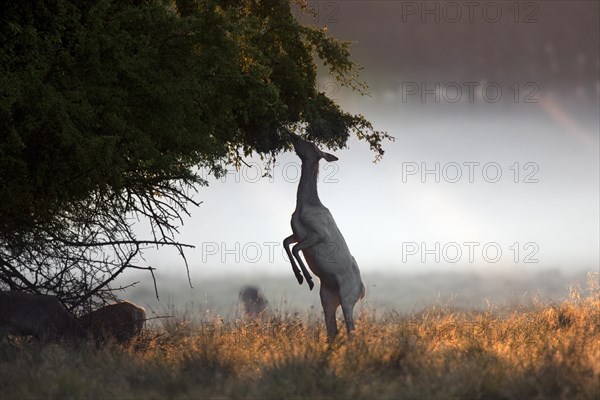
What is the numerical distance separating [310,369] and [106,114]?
19.7 ft

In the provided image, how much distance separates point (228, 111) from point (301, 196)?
9.01 feet

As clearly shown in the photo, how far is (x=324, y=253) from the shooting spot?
1246 centimetres

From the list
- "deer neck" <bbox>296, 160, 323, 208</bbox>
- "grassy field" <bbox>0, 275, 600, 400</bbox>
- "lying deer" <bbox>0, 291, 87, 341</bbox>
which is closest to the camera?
"grassy field" <bbox>0, 275, 600, 400</bbox>

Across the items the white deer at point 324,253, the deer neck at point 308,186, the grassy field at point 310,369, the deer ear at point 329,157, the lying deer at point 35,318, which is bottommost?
the grassy field at point 310,369

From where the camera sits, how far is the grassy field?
823cm

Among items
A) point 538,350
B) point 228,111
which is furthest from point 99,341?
point 538,350

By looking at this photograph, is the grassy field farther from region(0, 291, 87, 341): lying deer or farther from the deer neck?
the deer neck

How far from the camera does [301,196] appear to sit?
1275 centimetres

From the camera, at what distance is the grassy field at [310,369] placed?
8.23 metres

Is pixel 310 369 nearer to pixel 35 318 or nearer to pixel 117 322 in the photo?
pixel 35 318

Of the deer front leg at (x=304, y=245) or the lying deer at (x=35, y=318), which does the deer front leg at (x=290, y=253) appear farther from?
the lying deer at (x=35, y=318)

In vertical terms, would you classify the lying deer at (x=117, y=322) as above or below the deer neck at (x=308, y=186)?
below

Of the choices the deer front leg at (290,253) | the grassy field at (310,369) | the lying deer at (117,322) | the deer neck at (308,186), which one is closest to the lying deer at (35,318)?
the grassy field at (310,369)

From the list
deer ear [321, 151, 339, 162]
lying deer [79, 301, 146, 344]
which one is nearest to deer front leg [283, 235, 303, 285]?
deer ear [321, 151, 339, 162]
